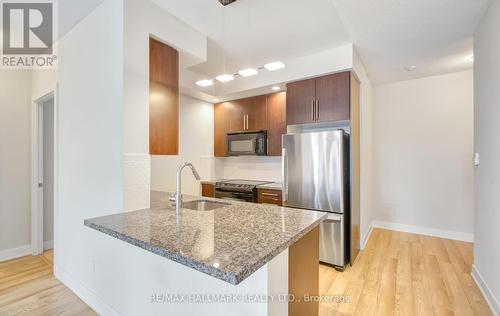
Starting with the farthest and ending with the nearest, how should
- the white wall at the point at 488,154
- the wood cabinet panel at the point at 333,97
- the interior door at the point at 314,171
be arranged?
the wood cabinet panel at the point at 333,97
the interior door at the point at 314,171
the white wall at the point at 488,154

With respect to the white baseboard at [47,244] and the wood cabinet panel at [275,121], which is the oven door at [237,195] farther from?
the white baseboard at [47,244]

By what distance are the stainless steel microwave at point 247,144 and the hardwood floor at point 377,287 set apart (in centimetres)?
189

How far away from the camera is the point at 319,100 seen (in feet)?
10.0

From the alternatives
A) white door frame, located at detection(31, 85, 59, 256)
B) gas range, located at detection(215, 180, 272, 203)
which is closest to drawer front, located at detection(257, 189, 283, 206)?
gas range, located at detection(215, 180, 272, 203)

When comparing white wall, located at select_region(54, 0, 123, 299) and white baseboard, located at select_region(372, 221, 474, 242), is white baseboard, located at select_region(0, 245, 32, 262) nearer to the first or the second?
white wall, located at select_region(54, 0, 123, 299)

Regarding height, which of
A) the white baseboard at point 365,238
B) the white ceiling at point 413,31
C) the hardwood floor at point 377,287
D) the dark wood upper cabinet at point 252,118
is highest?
the white ceiling at point 413,31

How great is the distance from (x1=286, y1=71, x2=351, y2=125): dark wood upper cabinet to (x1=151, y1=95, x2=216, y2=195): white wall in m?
1.64

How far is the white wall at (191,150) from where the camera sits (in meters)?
3.51

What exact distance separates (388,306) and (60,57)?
4.06 meters

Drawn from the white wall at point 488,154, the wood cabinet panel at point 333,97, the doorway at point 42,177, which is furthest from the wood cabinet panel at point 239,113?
the white wall at point 488,154

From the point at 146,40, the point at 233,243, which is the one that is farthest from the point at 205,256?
the point at 146,40

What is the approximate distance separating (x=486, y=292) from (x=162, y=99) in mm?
3438

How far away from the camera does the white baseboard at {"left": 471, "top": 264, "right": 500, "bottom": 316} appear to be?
1.94 m

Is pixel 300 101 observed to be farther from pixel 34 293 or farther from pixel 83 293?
pixel 34 293
